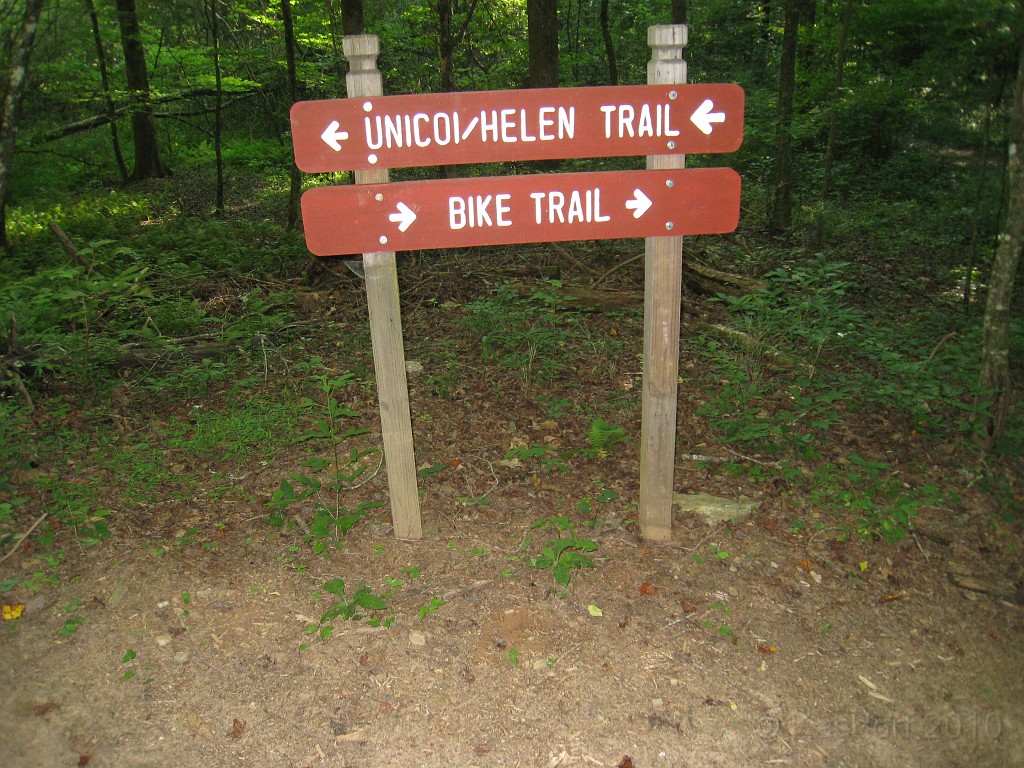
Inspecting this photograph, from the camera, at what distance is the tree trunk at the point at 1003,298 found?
4.30 m

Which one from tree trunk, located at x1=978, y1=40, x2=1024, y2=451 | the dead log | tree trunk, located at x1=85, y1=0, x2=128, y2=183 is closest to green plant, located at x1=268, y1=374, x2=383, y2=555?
tree trunk, located at x1=978, y1=40, x2=1024, y2=451

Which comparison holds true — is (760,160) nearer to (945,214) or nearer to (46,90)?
(945,214)

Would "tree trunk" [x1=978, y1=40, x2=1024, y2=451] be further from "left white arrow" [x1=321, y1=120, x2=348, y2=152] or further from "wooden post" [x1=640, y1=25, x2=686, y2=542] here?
"left white arrow" [x1=321, y1=120, x2=348, y2=152]

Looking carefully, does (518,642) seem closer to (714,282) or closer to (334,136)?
(334,136)

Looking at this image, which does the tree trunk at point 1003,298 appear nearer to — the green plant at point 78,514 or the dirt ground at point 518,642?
the dirt ground at point 518,642

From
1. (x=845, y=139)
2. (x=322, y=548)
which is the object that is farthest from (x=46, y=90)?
(x=845, y=139)

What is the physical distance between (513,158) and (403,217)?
0.55 meters

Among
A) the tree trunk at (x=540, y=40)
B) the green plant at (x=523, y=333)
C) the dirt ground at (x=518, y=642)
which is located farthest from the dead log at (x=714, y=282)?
the tree trunk at (x=540, y=40)

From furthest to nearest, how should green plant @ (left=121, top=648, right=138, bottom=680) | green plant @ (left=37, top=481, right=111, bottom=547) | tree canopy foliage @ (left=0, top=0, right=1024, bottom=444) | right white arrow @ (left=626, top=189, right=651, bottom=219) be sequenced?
tree canopy foliage @ (left=0, top=0, right=1024, bottom=444) < green plant @ (left=37, top=481, right=111, bottom=547) < right white arrow @ (left=626, top=189, right=651, bottom=219) < green plant @ (left=121, top=648, right=138, bottom=680)

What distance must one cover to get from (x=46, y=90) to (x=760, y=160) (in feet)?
45.5

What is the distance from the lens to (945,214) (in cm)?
1095

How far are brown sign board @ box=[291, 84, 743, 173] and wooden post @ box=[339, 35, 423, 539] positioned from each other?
0.37ft

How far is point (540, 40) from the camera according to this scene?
408 inches

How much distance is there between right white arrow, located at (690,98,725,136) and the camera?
3270mm
